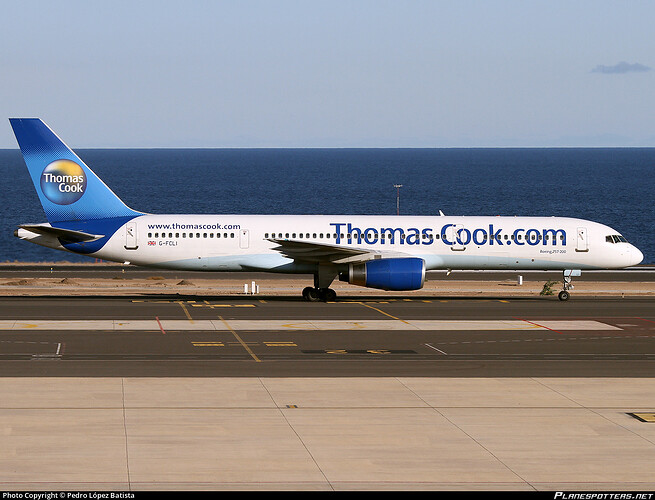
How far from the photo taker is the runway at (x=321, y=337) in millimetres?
29766

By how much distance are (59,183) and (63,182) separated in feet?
0.65

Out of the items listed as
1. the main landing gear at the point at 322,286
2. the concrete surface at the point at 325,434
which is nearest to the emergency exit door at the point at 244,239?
the main landing gear at the point at 322,286

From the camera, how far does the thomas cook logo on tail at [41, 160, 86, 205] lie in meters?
48.0

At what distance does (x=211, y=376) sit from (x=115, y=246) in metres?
20.9

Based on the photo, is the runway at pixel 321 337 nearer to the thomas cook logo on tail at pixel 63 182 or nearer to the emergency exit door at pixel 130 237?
the emergency exit door at pixel 130 237

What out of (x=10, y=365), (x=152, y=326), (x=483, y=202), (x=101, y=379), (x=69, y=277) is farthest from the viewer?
(x=483, y=202)

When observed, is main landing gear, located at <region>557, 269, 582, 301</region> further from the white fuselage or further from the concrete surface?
the concrete surface

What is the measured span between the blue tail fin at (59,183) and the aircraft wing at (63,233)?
128cm

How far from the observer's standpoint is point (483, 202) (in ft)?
575

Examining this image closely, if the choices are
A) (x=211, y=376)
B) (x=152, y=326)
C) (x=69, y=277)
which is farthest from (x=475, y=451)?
(x=69, y=277)

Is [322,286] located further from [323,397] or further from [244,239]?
[323,397]

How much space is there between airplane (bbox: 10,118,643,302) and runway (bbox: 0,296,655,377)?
2034 mm

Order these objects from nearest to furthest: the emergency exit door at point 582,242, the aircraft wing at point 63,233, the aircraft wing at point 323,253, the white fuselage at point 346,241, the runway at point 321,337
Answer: the runway at point 321,337
the aircraft wing at point 63,233
the aircraft wing at point 323,253
the white fuselage at point 346,241
the emergency exit door at point 582,242

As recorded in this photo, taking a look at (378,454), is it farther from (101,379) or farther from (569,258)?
(569,258)
